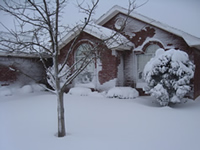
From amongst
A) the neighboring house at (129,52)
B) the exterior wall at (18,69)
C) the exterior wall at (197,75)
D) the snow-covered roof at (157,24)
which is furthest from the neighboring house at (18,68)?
the exterior wall at (197,75)

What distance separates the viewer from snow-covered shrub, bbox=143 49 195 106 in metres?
6.74

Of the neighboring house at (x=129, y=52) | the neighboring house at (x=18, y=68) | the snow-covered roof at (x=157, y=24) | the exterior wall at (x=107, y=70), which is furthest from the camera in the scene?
the neighboring house at (x=18, y=68)

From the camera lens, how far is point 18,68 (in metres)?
11.3

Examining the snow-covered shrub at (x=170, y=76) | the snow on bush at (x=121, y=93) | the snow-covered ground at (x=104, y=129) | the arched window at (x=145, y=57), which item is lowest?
the snow-covered ground at (x=104, y=129)

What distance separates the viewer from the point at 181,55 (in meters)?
7.05

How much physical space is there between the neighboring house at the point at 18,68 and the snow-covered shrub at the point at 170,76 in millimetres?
6876

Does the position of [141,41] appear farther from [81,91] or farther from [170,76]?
[81,91]

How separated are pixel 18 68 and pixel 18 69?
49cm

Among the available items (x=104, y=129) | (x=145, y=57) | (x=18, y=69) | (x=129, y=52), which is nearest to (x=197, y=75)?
(x=145, y=57)

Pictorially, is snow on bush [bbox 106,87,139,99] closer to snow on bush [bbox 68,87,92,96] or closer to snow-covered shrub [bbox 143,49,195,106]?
snow on bush [bbox 68,87,92,96]

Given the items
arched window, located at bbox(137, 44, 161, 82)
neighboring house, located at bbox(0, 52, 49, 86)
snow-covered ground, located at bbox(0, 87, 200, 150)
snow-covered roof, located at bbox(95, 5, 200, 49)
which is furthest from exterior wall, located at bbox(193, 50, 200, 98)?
neighboring house, located at bbox(0, 52, 49, 86)

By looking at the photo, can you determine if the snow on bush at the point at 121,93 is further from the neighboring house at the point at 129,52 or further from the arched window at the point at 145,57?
the arched window at the point at 145,57

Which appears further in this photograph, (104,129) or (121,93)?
(121,93)

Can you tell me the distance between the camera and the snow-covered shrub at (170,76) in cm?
674
